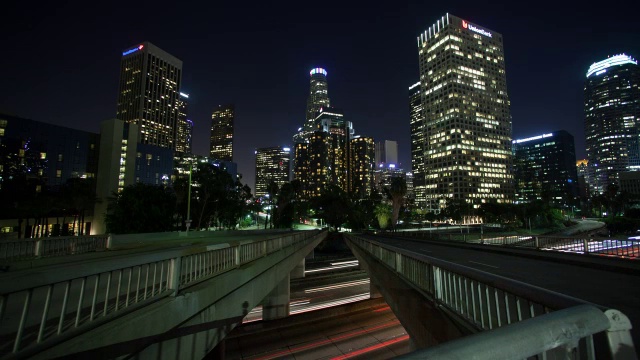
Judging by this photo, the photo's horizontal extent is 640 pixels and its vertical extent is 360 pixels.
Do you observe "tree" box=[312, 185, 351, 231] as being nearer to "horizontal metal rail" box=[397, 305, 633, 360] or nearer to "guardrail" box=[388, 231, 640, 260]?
"guardrail" box=[388, 231, 640, 260]

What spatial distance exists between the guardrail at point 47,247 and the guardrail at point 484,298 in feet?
58.6

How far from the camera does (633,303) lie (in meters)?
7.01

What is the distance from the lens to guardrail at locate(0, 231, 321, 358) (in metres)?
3.85

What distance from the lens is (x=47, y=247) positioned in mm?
17406

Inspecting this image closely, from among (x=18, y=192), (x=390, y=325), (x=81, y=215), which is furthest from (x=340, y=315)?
(x=18, y=192)

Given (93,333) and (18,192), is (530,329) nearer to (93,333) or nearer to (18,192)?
(93,333)

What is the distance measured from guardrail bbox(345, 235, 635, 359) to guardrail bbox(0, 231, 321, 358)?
5378 millimetres

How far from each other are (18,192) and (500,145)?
218084 millimetres

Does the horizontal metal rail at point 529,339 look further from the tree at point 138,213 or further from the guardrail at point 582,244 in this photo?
the tree at point 138,213

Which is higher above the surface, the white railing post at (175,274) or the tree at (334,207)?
the tree at (334,207)

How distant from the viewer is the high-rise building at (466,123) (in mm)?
181500

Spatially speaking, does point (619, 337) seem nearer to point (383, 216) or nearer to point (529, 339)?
point (529, 339)

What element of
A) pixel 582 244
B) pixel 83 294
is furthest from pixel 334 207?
pixel 83 294

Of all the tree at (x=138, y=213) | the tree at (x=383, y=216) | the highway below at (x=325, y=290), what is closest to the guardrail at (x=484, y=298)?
the highway below at (x=325, y=290)
